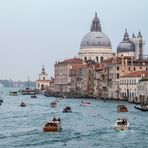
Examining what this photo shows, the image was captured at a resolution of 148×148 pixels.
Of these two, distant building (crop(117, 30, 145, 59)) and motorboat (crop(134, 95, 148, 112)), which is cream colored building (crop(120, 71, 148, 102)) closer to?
motorboat (crop(134, 95, 148, 112))

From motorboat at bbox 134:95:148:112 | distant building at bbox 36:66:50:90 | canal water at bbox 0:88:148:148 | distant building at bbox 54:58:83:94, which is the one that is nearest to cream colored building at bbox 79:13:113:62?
distant building at bbox 54:58:83:94

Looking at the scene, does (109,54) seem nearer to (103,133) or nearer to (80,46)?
(80,46)

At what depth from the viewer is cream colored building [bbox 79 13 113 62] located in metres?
136

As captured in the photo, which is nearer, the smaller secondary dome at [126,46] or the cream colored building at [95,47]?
the smaller secondary dome at [126,46]

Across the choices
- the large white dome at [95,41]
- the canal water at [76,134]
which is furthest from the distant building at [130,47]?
the canal water at [76,134]

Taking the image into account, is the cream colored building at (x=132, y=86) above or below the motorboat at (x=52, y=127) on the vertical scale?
above

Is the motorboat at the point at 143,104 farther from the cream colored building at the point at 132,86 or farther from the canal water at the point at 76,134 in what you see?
the canal water at the point at 76,134

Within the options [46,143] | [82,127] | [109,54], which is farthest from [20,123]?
[109,54]

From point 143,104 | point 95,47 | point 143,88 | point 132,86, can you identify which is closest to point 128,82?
point 132,86

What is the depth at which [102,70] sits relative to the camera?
102750mm

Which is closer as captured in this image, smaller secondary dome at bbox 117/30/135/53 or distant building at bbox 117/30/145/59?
distant building at bbox 117/30/145/59

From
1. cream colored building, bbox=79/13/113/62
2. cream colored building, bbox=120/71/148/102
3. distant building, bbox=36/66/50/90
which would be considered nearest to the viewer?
cream colored building, bbox=120/71/148/102

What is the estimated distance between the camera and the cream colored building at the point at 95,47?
136250mm

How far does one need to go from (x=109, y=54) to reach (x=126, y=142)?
332 ft
